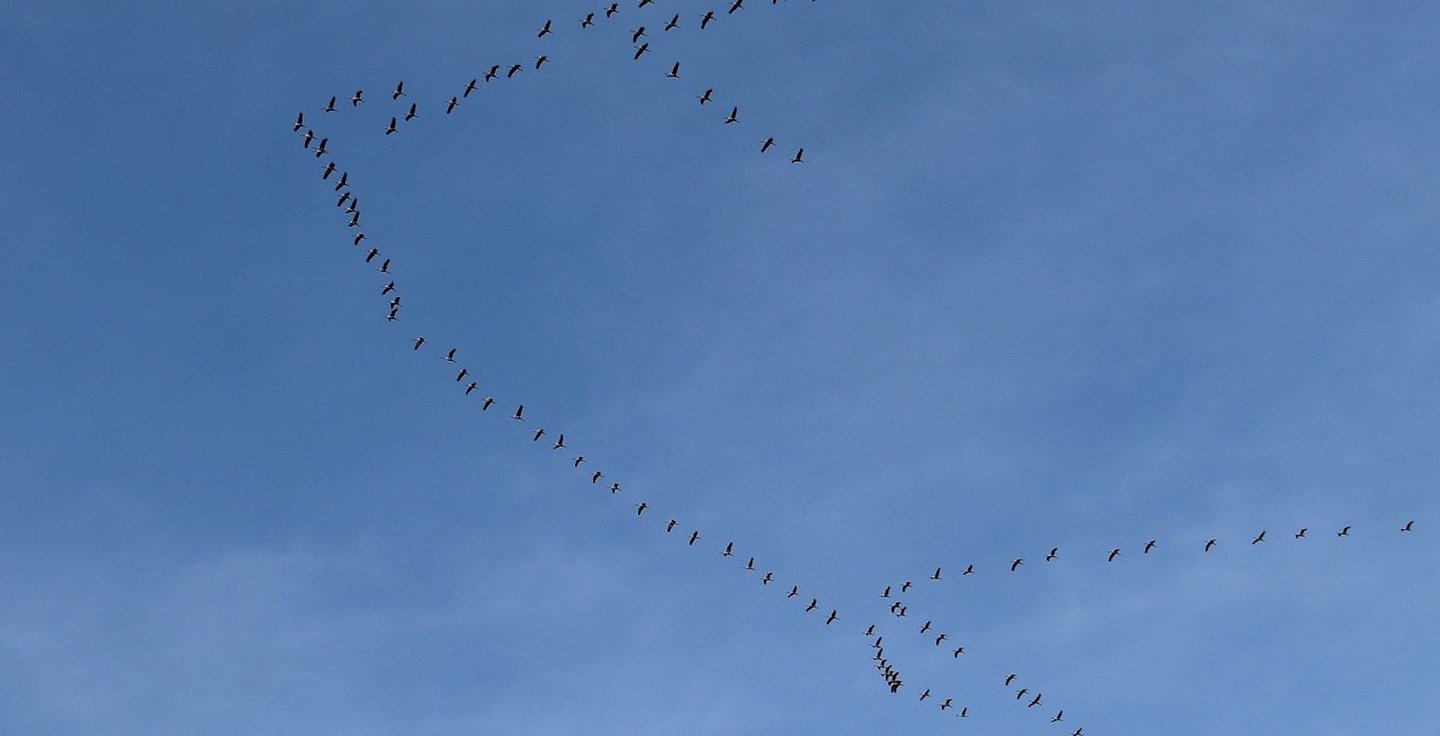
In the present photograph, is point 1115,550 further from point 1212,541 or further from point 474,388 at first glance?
point 474,388

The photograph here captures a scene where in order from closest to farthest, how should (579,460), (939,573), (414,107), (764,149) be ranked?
(764,149) < (414,107) < (579,460) < (939,573)

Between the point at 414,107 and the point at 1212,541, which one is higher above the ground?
the point at 414,107

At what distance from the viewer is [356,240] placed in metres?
124

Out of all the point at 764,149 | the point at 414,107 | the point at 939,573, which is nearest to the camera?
the point at 764,149

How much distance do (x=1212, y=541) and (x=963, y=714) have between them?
84.3 ft

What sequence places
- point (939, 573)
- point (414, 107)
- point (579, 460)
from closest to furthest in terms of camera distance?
1. point (414, 107)
2. point (579, 460)
3. point (939, 573)

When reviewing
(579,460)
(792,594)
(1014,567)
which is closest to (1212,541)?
(1014,567)

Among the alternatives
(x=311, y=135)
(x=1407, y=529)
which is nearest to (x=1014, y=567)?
(x=1407, y=529)

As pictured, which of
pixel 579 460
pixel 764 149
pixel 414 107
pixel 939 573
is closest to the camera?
pixel 764 149

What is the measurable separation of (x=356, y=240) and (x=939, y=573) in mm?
54053

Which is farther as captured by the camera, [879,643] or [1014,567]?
[879,643]

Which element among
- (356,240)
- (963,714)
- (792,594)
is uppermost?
(356,240)

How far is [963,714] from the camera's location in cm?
14312

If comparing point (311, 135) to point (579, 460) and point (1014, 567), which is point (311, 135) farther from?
point (1014, 567)
